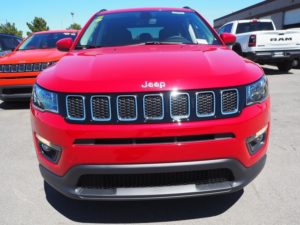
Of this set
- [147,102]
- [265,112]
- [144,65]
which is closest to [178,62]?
[144,65]

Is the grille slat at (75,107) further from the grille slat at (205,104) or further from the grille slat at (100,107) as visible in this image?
the grille slat at (205,104)

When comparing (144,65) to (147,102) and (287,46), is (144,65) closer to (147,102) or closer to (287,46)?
(147,102)

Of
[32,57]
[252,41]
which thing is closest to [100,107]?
[32,57]

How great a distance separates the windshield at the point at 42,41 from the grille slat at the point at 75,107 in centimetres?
628

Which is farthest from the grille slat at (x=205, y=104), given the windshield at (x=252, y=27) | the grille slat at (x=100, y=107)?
the windshield at (x=252, y=27)

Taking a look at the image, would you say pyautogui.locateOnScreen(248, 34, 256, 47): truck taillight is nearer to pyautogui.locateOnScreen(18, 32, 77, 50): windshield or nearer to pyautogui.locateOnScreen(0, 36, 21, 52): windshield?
pyautogui.locateOnScreen(18, 32, 77, 50): windshield

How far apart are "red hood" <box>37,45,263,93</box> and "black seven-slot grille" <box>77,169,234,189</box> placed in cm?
60

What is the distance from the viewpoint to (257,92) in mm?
2688

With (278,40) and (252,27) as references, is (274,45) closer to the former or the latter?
(278,40)

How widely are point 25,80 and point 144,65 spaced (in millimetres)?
4820

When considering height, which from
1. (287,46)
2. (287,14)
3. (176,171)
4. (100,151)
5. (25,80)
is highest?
(100,151)

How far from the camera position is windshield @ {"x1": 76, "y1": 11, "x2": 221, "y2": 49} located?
152 inches

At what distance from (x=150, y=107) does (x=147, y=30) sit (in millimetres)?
1817

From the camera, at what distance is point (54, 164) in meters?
2.64
